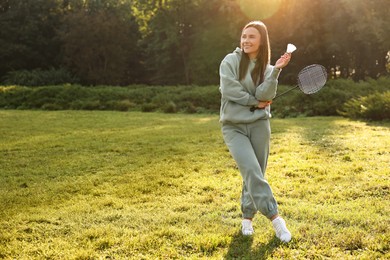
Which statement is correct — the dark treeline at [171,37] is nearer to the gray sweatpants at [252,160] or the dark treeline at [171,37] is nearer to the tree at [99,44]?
the tree at [99,44]

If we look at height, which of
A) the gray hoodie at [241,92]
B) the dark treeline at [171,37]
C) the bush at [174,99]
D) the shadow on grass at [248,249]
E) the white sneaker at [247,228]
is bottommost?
the shadow on grass at [248,249]

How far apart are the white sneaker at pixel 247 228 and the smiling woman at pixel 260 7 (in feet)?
90.9

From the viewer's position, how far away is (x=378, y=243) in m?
4.52

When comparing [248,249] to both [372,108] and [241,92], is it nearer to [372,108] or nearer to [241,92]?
[241,92]

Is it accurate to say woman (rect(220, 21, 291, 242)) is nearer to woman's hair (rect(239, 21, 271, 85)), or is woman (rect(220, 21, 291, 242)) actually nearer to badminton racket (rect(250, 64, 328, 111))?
woman's hair (rect(239, 21, 271, 85))

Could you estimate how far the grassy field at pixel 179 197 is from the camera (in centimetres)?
455

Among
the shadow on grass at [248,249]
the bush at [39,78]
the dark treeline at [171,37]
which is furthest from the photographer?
the bush at [39,78]

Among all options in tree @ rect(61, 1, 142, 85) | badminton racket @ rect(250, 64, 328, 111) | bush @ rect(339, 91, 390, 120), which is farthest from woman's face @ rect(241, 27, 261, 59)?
tree @ rect(61, 1, 142, 85)

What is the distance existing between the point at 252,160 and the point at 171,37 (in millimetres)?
35780

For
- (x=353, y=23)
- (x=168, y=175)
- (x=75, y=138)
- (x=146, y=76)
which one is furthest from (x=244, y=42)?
(x=146, y=76)

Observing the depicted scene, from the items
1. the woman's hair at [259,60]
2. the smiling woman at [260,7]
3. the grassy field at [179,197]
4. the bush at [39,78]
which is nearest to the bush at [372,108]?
the grassy field at [179,197]

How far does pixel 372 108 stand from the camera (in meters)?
15.9

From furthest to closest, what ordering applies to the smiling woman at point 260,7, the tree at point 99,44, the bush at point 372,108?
the tree at point 99,44
the smiling woman at point 260,7
the bush at point 372,108

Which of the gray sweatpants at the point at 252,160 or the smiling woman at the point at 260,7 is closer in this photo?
the gray sweatpants at the point at 252,160
